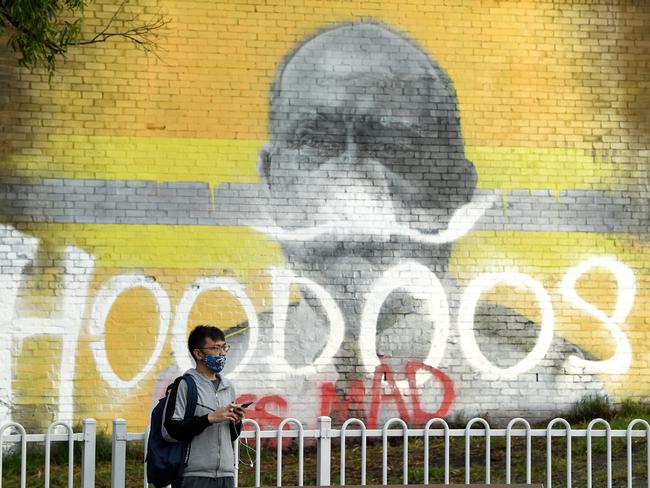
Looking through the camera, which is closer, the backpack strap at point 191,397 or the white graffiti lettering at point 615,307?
the backpack strap at point 191,397

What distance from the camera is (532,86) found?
12977 millimetres

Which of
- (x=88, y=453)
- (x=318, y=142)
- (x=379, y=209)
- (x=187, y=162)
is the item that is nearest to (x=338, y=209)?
(x=379, y=209)

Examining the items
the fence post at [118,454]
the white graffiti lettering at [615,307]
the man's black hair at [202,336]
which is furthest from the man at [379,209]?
the man's black hair at [202,336]

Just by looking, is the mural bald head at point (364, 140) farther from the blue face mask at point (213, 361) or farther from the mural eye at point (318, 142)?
the blue face mask at point (213, 361)

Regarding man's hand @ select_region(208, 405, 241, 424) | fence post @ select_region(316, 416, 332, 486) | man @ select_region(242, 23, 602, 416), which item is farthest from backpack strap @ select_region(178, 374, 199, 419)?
man @ select_region(242, 23, 602, 416)

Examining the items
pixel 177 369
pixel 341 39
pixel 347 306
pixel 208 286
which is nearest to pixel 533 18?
pixel 341 39

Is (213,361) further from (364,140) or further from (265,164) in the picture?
(364,140)

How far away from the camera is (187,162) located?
12375 millimetres

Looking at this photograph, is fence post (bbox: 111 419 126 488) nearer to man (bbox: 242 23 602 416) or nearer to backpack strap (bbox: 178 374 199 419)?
backpack strap (bbox: 178 374 199 419)

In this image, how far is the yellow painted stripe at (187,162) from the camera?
12203 mm

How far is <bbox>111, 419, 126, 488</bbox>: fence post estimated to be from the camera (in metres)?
8.07

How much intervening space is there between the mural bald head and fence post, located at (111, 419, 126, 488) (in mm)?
4769

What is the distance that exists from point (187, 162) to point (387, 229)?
7.61 feet

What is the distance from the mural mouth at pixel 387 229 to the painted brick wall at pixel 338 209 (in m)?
0.02
